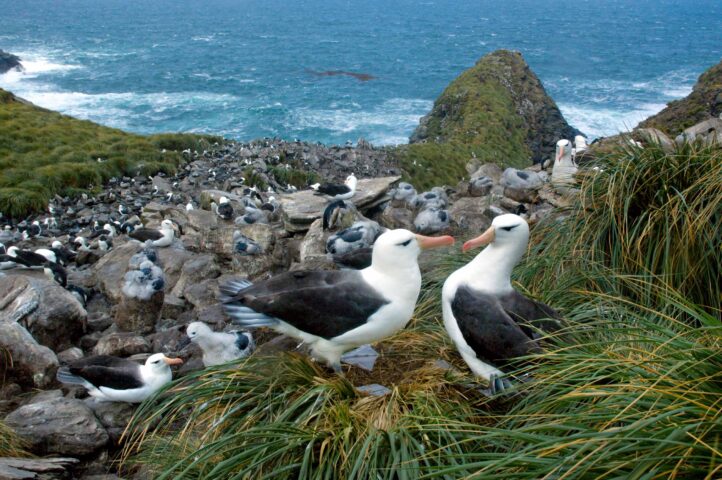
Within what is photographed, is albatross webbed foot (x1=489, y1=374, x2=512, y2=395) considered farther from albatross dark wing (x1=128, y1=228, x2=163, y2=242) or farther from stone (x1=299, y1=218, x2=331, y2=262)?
albatross dark wing (x1=128, y1=228, x2=163, y2=242)

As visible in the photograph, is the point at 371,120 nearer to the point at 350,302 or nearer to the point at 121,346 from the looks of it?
the point at 121,346

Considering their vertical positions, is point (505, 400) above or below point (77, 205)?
above

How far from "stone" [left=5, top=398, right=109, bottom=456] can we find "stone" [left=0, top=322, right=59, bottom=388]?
3.17 ft

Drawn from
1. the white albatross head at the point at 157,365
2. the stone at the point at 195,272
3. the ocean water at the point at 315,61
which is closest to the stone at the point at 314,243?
the stone at the point at 195,272

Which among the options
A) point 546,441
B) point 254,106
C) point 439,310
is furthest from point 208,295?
point 254,106

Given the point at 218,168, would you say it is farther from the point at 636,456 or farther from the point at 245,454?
the point at 636,456

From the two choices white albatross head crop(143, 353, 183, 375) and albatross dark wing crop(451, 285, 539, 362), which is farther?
white albatross head crop(143, 353, 183, 375)

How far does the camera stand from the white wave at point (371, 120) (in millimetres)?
52947

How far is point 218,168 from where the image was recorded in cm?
2150

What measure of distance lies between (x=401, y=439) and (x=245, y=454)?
3.00 feet

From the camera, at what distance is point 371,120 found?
56.7 m

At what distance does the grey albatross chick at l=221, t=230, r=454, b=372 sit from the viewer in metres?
5.06

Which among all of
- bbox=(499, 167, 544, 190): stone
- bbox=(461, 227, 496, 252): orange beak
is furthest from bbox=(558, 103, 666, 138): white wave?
bbox=(461, 227, 496, 252): orange beak

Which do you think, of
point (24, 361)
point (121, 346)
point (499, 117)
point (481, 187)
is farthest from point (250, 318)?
point (499, 117)
